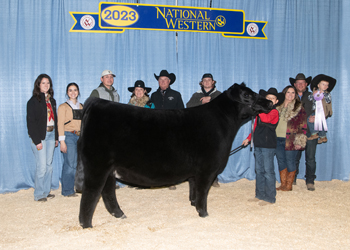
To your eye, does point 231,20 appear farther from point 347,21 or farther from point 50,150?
point 50,150

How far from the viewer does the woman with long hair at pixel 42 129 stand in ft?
13.1

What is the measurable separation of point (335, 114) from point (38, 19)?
581cm

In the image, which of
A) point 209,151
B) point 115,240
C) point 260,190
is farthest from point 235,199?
point 115,240

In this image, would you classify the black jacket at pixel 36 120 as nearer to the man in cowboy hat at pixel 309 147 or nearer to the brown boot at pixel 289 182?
the brown boot at pixel 289 182

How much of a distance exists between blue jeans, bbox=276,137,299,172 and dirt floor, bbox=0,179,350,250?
17.9 inches

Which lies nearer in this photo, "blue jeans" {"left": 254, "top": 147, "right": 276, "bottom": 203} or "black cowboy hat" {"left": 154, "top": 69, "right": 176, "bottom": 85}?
"blue jeans" {"left": 254, "top": 147, "right": 276, "bottom": 203}

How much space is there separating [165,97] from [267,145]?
1848 mm

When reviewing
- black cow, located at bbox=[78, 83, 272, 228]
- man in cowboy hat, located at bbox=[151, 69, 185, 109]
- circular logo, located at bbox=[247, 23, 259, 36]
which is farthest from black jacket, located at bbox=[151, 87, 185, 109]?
circular logo, located at bbox=[247, 23, 259, 36]

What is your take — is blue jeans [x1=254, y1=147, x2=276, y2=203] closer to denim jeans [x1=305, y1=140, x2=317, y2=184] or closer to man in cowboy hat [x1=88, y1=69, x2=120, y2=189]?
denim jeans [x1=305, y1=140, x2=317, y2=184]

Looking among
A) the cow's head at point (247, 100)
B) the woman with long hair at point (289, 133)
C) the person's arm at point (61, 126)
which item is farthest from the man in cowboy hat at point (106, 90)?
the woman with long hair at point (289, 133)

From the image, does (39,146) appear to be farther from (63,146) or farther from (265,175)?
(265,175)

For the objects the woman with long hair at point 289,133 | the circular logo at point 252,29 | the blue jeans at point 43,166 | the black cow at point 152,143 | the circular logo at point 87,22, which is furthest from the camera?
the circular logo at point 252,29

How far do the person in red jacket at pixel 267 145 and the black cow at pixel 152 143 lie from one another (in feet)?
1.96

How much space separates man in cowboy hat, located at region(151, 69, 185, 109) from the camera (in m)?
4.72
